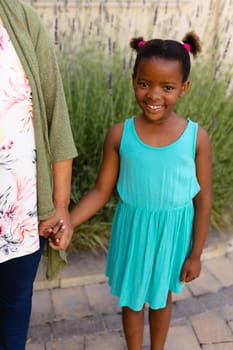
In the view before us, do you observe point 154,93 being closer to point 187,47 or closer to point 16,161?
point 187,47

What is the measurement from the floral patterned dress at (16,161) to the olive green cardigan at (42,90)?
Result: 0.08 ft

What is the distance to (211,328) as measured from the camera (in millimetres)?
2434

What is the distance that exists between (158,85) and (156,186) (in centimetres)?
40

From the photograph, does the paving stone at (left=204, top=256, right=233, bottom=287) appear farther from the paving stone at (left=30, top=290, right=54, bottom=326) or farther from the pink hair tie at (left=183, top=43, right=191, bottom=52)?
the pink hair tie at (left=183, top=43, right=191, bottom=52)

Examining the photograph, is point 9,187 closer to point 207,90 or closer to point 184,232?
point 184,232

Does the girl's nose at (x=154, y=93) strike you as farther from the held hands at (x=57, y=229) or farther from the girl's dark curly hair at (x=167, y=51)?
the held hands at (x=57, y=229)

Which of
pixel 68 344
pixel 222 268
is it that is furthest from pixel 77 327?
pixel 222 268

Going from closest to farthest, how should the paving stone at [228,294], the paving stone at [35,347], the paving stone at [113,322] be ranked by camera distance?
1. the paving stone at [35,347]
2. the paving stone at [113,322]
3. the paving stone at [228,294]

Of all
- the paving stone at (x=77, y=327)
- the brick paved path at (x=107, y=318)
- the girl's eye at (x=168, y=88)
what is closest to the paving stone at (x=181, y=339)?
the brick paved path at (x=107, y=318)

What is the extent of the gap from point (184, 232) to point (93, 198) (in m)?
0.40

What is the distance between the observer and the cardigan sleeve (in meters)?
1.38

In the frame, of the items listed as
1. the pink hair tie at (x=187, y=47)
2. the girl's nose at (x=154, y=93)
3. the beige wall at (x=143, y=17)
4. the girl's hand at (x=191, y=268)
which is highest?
the pink hair tie at (x=187, y=47)

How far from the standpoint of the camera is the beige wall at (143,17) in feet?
12.6

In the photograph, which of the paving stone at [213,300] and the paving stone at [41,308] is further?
the paving stone at [213,300]
